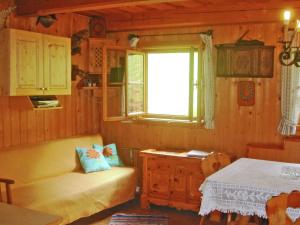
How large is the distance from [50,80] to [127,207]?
1.82 meters

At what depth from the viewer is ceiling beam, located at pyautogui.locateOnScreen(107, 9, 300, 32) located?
473 cm

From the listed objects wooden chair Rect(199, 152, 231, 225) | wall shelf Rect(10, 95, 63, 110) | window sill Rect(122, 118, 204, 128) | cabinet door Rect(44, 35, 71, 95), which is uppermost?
cabinet door Rect(44, 35, 71, 95)

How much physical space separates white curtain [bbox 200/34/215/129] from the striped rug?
1.24m

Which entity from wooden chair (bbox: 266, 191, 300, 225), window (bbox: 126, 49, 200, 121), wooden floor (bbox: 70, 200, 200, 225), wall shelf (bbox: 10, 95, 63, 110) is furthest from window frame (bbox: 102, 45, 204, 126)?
wooden chair (bbox: 266, 191, 300, 225)

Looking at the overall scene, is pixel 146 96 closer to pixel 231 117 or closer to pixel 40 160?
pixel 231 117

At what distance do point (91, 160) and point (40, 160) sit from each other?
655mm

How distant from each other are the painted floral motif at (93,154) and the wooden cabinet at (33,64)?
2.52ft

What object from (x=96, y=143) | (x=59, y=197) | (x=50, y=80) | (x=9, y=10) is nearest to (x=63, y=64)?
(x=50, y=80)

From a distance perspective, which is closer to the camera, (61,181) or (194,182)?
(61,181)

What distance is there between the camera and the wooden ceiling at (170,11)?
424cm

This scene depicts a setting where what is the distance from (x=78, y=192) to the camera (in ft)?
14.1

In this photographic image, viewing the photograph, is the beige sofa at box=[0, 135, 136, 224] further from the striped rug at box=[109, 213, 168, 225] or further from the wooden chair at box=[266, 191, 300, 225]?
the wooden chair at box=[266, 191, 300, 225]

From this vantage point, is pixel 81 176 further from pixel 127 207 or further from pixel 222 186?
pixel 222 186

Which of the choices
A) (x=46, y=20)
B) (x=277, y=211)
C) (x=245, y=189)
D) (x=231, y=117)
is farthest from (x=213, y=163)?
(x=46, y=20)
